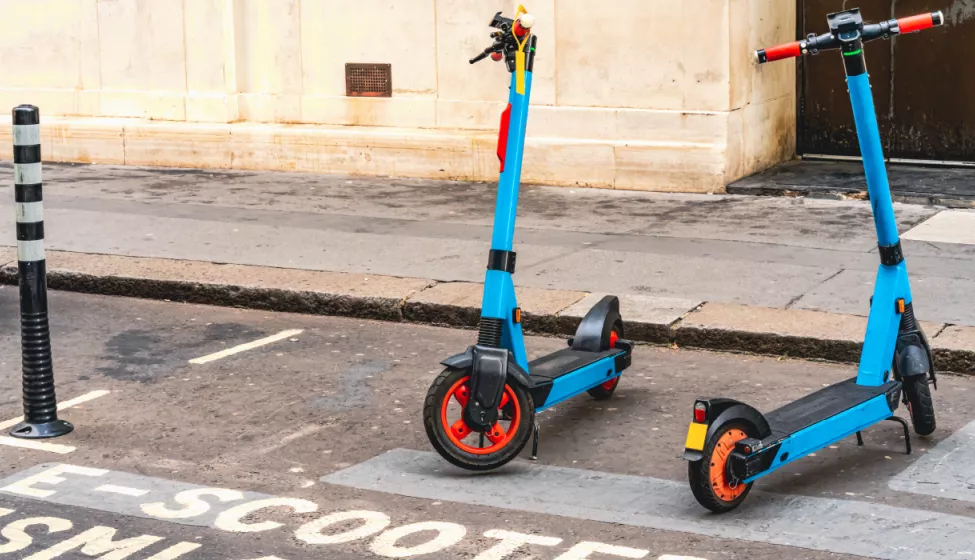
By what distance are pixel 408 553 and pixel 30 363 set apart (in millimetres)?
2172

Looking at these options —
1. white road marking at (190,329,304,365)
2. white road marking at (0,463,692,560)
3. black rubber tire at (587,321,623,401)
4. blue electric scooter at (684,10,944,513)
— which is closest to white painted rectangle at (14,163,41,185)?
white road marking at (0,463,692,560)

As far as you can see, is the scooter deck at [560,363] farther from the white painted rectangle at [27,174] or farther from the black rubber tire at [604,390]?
the white painted rectangle at [27,174]

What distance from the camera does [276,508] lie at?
5078mm

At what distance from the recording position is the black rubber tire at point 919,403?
18.5 ft

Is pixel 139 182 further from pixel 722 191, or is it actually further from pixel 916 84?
pixel 916 84

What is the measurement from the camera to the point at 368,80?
12.8 m

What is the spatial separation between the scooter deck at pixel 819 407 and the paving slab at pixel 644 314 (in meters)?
1.86

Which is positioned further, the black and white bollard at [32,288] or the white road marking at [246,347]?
the white road marking at [246,347]

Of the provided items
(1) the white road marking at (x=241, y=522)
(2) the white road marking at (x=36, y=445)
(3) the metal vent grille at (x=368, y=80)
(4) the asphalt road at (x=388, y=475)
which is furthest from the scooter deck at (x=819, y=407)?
(3) the metal vent grille at (x=368, y=80)

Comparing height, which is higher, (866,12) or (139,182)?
(866,12)

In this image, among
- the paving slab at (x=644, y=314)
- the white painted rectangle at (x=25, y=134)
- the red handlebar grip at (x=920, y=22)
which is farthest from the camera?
the paving slab at (x=644, y=314)

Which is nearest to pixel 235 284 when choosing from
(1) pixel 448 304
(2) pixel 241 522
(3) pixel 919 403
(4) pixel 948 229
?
(1) pixel 448 304

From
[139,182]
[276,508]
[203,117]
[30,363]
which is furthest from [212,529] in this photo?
[203,117]

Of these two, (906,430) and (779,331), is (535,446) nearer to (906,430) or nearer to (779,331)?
(906,430)
